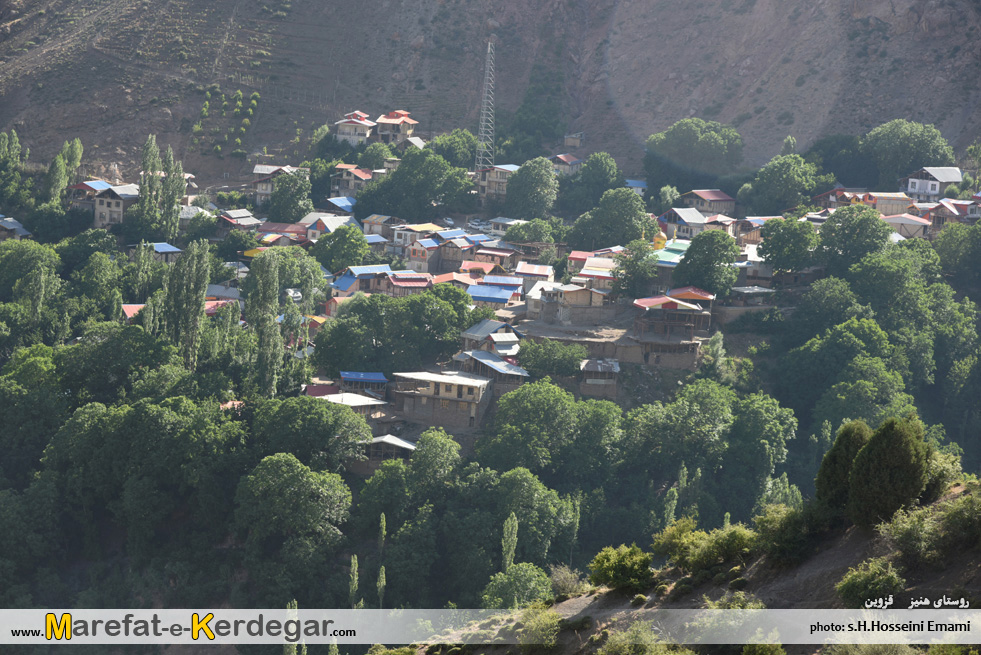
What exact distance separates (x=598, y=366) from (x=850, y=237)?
15564 mm

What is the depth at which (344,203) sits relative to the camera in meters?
69.0

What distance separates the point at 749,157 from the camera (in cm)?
7700

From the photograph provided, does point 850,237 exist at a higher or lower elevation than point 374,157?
lower

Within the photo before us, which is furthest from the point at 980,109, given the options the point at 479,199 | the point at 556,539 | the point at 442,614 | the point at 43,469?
the point at 43,469

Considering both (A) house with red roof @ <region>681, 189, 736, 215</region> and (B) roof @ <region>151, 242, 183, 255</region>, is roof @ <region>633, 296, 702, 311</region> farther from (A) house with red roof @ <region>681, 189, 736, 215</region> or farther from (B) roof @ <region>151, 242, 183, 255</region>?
(B) roof @ <region>151, 242, 183, 255</region>

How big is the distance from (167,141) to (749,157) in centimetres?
3836

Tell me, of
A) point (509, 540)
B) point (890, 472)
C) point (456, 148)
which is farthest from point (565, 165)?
point (890, 472)

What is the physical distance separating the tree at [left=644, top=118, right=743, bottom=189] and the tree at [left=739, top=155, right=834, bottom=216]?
6069 mm

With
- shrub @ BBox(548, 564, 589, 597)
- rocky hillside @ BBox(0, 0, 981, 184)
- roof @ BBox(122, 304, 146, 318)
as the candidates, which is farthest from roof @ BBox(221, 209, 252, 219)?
shrub @ BBox(548, 564, 589, 597)

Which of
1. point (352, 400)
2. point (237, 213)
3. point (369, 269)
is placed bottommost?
point (352, 400)

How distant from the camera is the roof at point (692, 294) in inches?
2015

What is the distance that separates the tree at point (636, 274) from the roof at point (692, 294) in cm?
186

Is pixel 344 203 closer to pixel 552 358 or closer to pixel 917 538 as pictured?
pixel 552 358

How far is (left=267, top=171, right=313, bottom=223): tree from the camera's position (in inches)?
2655
